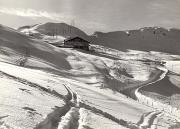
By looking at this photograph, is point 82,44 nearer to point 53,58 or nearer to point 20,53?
point 53,58

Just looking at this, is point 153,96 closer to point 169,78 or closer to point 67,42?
point 169,78

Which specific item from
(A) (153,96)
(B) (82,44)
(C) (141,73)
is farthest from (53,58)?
(B) (82,44)

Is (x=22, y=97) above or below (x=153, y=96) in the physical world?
above

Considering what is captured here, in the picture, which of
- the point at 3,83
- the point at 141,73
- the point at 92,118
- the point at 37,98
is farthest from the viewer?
the point at 141,73

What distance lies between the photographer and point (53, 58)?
8769cm

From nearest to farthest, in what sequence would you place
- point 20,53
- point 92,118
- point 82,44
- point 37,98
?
point 92,118
point 37,98
point 20,53
point 82,44

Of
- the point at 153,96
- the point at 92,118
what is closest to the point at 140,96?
the point at 153,96

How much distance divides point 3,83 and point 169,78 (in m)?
67.8

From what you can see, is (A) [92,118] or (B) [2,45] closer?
(A) [92,118]

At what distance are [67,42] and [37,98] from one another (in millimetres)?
107930

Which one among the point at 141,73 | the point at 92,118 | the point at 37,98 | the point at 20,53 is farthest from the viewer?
the point at 141,73

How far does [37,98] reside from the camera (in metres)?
25.3

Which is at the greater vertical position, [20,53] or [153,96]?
[20,53]

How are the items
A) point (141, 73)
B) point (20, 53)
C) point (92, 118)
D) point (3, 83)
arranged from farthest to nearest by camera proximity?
point (141, 73)
point (20, 53)
point (3, 83)
point (92, 118)
